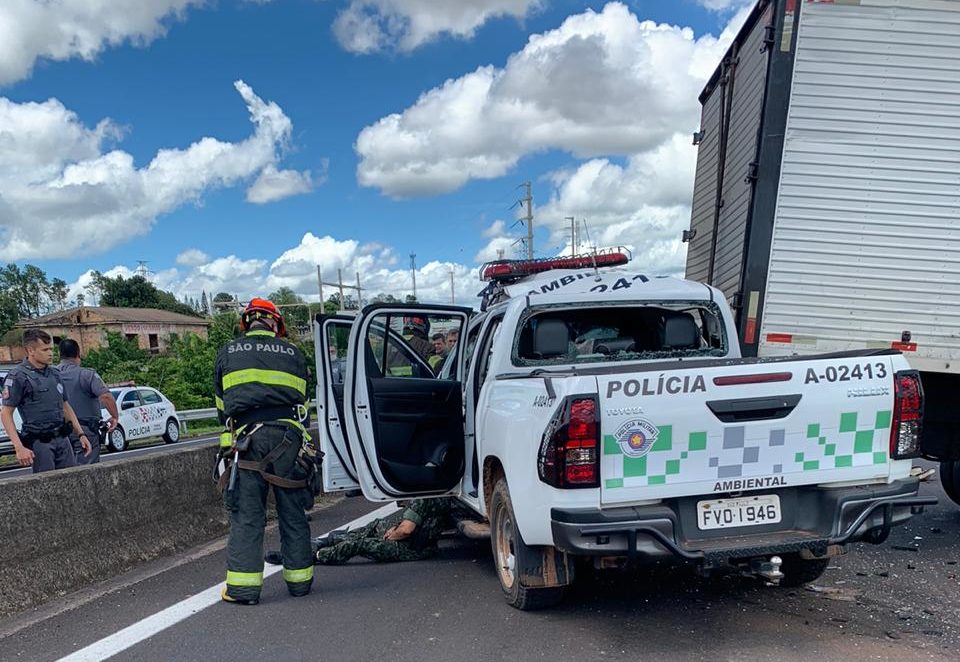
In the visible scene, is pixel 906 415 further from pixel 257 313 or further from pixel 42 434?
pixel 42 434

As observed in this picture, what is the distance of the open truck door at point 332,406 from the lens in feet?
19.4

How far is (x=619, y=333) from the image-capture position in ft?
17.4

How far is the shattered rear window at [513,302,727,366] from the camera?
497 cm

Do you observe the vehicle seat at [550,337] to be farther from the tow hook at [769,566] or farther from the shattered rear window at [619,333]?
the tow hook at [769,566]

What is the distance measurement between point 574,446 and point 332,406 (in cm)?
287

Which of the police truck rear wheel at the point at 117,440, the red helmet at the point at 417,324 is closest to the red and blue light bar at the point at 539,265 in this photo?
the red helmet at the point at 417,324

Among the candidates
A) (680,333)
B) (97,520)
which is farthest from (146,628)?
(680,333)

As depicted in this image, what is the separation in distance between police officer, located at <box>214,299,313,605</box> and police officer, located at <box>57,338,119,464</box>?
2.85 metres

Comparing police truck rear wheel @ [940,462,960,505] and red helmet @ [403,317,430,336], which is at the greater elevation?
red helmet @ [403,317,430,336]

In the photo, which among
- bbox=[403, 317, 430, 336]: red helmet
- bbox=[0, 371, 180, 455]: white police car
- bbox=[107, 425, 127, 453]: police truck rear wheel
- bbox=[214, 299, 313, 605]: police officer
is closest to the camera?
bbox=[214, 299, 313, 605]: police officer

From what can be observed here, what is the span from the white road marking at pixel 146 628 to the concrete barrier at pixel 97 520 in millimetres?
895

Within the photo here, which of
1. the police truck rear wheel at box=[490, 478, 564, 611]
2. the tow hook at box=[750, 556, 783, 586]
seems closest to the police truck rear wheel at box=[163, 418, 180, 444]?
the police truck rear wheel at box=[490, 478, 564, 611]

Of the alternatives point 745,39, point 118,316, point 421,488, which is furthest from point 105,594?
point 118,316

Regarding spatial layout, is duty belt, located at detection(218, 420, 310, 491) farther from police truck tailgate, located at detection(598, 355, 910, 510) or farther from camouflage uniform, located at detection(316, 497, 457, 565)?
police truck tailgate, located at detection(598, 355, 910, 510)
